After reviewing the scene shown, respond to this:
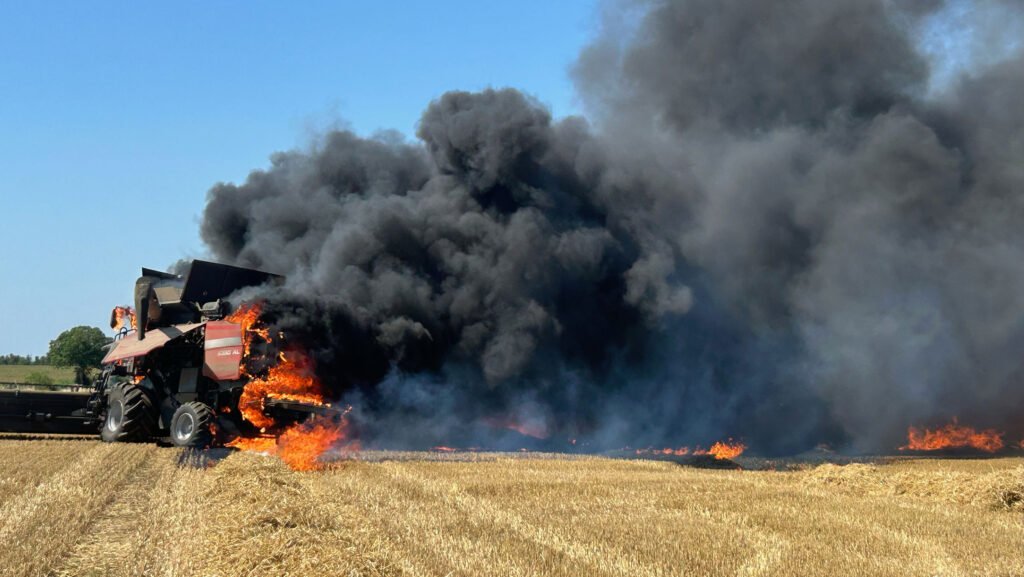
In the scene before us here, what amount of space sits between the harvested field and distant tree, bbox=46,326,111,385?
85.9 m

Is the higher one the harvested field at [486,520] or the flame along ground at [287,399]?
the flame along ground at [287,399]

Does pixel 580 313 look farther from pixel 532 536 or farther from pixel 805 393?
pixel 532 536

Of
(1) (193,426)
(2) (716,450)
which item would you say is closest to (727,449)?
(2) (716,450)

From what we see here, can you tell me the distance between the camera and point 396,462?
48.5 ft

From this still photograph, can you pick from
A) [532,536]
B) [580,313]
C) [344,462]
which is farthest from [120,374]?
[532,536]

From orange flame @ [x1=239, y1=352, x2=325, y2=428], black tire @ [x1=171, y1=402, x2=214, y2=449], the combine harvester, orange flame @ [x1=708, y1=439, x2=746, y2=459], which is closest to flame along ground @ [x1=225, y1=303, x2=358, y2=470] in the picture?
orange flame @ [x1=239, y1=352, x2=325, y2=428]

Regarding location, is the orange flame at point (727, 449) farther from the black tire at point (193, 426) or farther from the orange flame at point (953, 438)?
the black tire at point (193, 426)

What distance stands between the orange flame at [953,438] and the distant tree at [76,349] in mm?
88756

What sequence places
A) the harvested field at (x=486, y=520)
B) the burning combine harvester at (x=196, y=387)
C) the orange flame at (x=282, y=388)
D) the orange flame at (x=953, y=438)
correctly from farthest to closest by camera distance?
the orange flame at (x=953, y=438) < the burning combine harvester at (x=196, y=387) < the orange flame at (x=282, y=388) < the harvested field at (x=486, y=520)

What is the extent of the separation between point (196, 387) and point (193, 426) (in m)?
1.38

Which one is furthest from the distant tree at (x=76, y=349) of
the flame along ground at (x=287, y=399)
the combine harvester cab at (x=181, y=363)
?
the flame along ground at (x=287, y=399)

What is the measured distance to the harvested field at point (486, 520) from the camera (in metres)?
6.52

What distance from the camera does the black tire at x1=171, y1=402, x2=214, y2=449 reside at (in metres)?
15.5

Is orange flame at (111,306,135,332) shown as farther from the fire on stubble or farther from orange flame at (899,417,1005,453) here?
orange flame at (899,417,1005,453)
